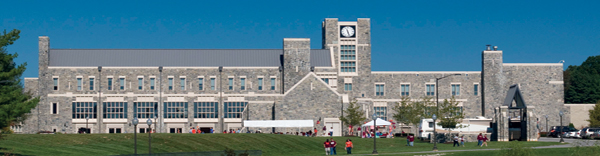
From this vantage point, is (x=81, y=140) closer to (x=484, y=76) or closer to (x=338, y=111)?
Answer: (x=338, y=111)

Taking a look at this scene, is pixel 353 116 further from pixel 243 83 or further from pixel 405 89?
pixel 243 83

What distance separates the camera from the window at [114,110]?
87.8 m

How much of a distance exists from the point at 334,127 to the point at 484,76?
68.5ft

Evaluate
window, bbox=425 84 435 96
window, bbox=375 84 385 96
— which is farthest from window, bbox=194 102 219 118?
window, bbox=425 84 435 96

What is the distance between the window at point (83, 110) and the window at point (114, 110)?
3.52 ft

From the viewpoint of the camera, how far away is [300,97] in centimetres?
8362

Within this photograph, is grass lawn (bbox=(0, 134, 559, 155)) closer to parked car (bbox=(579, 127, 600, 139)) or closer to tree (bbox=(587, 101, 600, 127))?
parked car (bbox=(579, 127, 600, 139))

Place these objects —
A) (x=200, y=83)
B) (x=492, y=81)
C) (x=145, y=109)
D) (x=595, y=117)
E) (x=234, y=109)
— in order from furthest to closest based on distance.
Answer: (x=595, y=117) < (x=492, y=81) < (x=200, y=83) < (x=234, y=109) < (x=145, y=109)

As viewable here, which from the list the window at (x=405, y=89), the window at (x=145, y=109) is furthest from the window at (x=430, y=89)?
the window at (x=145, y=109)

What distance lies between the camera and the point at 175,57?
3644 inches

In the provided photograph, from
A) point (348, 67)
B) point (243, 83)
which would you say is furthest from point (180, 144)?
point (348, 67)

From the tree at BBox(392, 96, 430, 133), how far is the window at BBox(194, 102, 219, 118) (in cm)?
1932

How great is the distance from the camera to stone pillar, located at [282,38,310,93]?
89.6 meters

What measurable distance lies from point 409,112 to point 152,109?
1089 inches
